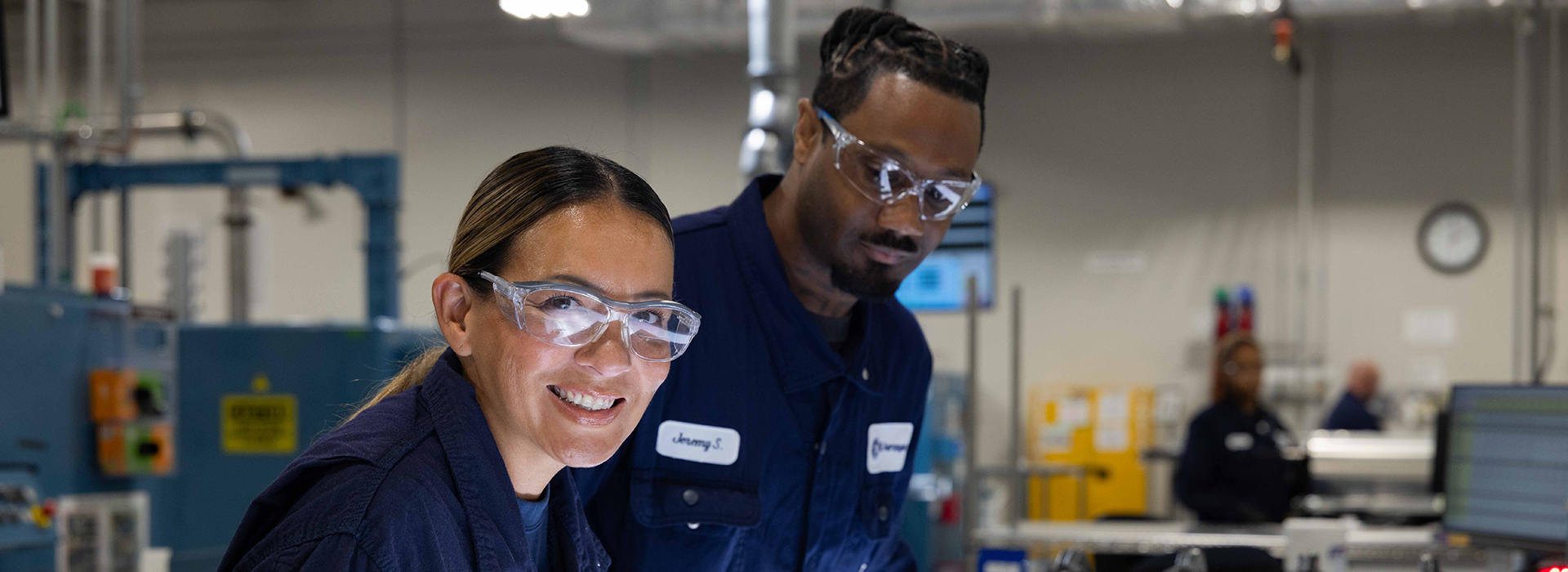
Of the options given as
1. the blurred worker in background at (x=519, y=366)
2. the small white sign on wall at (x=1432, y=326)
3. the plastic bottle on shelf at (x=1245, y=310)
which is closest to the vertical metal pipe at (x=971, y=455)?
the blurred worker in background at (x=519, y=366)

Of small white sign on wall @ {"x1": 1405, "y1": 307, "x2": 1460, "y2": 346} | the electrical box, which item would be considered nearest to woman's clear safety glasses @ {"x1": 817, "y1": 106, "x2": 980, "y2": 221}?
the electrical box

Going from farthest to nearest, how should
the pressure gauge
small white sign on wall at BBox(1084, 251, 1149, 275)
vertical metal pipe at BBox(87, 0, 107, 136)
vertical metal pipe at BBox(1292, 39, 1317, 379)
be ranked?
1. small white sign on wall at BBox(1084, 251, 1149, 275)
2. vertical metal pipe at BBox(1292, 39, 1317, 379)
3. the pressure gauge
4. vertical metal pipe at BBox(87, 0, 107, 136)

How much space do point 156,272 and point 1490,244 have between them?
8113 mm

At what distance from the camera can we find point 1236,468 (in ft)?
16.2

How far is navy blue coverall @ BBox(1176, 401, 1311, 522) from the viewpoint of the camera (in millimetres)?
4859

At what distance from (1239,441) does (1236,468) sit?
113 millimetres

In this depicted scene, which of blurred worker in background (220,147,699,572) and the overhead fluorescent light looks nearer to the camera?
blurred worker in background (220,147,699,572)

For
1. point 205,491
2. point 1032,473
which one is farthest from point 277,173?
point 1032,473

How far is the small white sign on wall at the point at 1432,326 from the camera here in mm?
6766

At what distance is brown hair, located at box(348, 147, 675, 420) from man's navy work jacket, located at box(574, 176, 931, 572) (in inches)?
16.9

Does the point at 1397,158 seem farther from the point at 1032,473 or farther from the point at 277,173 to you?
the point at 277,173

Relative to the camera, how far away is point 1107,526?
3566 millimetres

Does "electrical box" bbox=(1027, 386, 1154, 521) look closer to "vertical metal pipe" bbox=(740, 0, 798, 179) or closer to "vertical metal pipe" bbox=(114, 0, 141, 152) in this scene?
"vertical metal pipe" bbox=(740, 0, 798, 179)

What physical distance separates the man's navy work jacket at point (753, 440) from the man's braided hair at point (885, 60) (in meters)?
0.18
